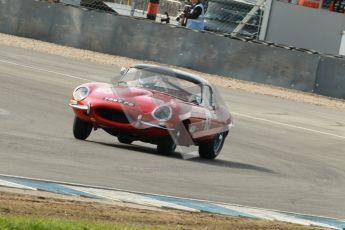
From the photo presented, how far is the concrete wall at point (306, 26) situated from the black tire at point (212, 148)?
17880 millimetres

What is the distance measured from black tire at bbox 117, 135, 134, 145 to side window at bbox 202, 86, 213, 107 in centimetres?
107

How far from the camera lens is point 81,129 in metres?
13.6

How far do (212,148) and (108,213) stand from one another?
555 centimetres

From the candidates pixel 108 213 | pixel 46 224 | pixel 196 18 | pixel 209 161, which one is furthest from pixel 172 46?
pixel 46 224

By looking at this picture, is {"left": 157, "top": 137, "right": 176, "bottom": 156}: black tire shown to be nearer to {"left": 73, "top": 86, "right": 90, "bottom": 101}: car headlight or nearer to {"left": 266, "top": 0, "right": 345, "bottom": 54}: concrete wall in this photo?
{"left": 73, "top": 86, "right": 90, "bottom": 101}: car headlight

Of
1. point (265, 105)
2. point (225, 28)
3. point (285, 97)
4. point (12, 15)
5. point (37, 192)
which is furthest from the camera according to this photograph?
point (225, 28)

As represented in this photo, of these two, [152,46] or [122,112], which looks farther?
[152,46]

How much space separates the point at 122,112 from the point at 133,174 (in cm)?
177

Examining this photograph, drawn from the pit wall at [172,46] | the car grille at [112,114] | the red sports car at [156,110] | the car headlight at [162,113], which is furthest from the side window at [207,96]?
the pit wall at [172,46]

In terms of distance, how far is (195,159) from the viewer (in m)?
13.9

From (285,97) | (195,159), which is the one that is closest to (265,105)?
(285,97)

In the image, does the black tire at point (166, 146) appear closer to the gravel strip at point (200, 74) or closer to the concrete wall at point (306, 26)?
the gravel strip at point (200, 74)

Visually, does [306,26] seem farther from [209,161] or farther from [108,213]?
[108,213]

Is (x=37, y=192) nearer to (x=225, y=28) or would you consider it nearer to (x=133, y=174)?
(x=133, y=174)
